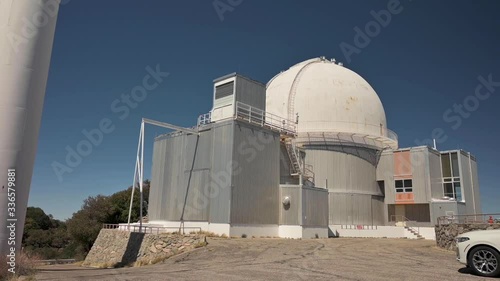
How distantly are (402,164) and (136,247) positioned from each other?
73.9 feet

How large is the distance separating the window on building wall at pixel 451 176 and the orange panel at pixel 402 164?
3.07 m

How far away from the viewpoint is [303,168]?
27.6 metres

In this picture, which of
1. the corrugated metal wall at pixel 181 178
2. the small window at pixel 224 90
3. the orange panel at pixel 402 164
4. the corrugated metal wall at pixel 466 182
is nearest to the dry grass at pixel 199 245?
the corrugated metal wall at pixel 181 178

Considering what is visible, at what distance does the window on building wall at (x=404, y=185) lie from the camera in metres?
29.9

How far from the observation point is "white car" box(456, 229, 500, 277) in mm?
7973

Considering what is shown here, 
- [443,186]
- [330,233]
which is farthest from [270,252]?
[443,186]

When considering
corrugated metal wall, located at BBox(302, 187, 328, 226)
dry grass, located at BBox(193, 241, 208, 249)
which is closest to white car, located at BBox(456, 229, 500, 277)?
dry grass, located at BBox(193, 241, 208, 249)

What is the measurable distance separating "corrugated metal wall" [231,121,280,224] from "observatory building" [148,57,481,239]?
6cm

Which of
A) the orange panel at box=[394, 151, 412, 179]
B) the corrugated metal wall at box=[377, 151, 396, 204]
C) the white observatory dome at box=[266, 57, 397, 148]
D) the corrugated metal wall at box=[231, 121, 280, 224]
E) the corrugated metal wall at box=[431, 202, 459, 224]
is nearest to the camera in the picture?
the corrugated metal wall at box=[231, 121, 280, 224]

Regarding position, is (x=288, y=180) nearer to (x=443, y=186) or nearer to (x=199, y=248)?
(x=199, y=248)

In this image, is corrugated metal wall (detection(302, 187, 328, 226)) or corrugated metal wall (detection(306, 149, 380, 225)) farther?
corrugated metal wall (detection(306, 149, 380, 225))

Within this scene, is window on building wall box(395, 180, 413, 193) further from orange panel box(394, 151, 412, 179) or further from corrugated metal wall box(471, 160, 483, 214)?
corrugated metal wall box(471, 160, 483, 214)

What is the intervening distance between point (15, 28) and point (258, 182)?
14584 mm

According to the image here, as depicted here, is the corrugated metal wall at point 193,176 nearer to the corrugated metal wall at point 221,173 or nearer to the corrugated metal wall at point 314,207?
the corrugated metal wall at point 221,173
